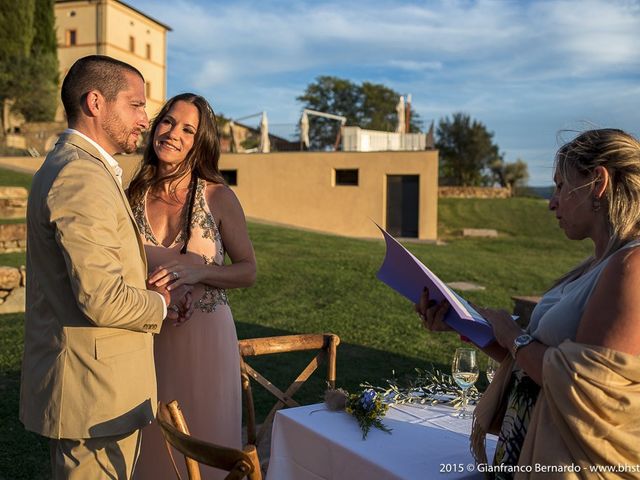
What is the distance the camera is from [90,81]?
2229 millimetres

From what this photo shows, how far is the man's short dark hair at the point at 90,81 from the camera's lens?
7.31 feet

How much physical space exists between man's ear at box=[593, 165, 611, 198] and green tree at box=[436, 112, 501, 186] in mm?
49260

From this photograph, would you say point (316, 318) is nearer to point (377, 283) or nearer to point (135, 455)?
point (377, 283)

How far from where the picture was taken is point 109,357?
2119mm

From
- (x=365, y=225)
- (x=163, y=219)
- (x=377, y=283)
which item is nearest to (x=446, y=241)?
(x=365, y=225)

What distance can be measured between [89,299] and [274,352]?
5.58 ft

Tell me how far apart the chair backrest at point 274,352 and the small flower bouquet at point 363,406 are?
860 millimetres

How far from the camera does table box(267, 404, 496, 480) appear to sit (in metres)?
2.07

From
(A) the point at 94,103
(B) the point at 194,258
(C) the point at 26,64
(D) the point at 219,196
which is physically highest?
(C) the point at 26,64

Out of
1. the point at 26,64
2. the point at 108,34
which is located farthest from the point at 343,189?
the point at 108,34

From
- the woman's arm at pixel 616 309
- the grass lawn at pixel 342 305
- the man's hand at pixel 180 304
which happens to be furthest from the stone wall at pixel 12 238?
the woman's arm at pixel 616 309

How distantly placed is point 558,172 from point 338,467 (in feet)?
4.13

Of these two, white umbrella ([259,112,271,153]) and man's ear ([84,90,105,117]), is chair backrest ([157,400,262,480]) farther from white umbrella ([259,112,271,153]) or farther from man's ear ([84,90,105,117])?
white umbrella ([259,112,271,153])

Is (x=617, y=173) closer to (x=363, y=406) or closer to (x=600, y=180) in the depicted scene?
(x=600, y=180)
